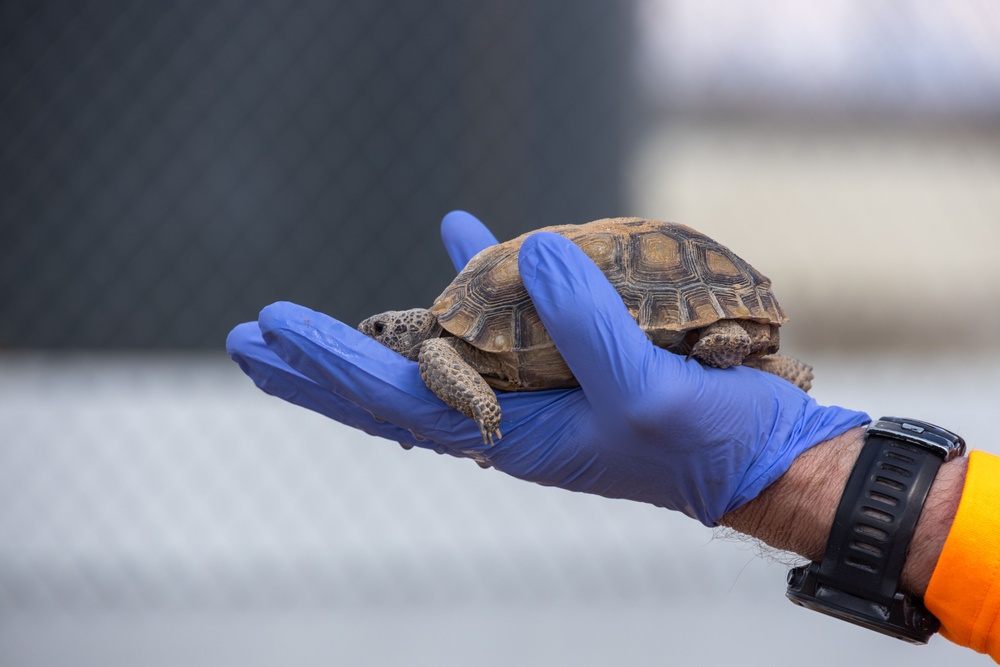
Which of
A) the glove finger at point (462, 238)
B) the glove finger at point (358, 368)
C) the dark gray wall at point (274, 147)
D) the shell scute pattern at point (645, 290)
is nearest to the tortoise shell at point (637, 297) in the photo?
the shell scute pattern at point (645, 290)

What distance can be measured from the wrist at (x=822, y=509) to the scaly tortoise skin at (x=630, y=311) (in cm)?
26

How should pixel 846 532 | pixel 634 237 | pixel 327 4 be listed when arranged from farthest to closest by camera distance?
pixel 327 4, pixel 634 237, pixel 846 532

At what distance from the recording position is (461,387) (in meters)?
1.55

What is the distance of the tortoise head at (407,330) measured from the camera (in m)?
1.78

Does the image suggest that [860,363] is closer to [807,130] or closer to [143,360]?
[807,130]

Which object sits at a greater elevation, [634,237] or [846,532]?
[634,237]

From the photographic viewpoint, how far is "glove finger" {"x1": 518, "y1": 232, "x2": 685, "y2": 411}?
1.47 metres

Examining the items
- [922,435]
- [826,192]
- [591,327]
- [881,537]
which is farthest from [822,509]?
[826,192]

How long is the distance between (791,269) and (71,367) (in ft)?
12.7

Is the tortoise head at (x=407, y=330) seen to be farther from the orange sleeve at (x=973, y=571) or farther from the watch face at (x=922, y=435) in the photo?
the orange sleeve at (x=973, y=571)

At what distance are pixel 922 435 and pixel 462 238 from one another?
3.98 feet

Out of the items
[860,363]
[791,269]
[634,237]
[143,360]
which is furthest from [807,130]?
[143,360]

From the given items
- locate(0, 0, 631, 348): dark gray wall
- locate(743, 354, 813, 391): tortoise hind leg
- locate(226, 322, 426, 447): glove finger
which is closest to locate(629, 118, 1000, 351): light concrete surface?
locate(0, 0, 631, 348): dark gray wall

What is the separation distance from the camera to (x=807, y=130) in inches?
166
